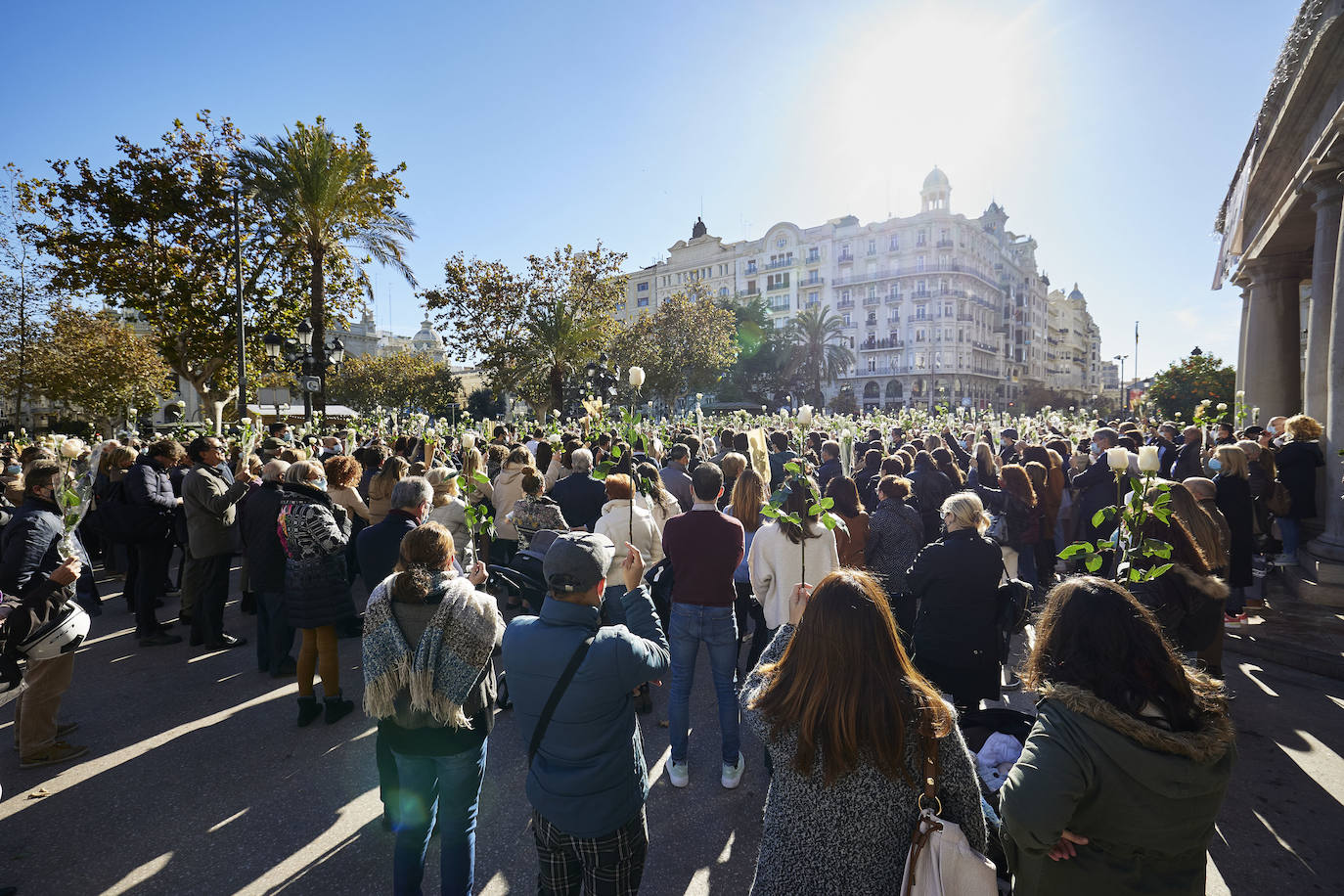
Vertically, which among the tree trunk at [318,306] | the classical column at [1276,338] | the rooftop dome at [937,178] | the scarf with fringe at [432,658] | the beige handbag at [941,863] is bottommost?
the beige handbag at [941,863]

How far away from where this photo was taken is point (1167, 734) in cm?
Result: 169

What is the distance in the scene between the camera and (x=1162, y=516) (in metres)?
3.19

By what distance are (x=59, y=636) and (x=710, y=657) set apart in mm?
3788

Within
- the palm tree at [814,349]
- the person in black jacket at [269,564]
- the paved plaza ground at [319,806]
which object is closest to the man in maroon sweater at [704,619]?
the paved plaza ground at [319,806]

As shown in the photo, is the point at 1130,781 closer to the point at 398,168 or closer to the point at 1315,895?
the point at 1315,895

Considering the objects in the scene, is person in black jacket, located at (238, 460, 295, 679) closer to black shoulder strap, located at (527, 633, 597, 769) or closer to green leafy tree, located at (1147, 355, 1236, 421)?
black shoulder strap, located at (527, 633, 597, 769)

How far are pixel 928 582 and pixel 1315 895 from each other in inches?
85.3

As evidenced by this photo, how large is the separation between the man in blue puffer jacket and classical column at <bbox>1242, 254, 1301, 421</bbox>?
16337 millimetres

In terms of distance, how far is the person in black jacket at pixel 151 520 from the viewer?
636 cm

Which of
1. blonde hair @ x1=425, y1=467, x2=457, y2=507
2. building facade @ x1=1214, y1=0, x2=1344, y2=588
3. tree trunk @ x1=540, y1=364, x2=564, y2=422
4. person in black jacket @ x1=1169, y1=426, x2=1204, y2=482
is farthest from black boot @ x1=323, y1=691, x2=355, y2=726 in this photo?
tree trunk @ x1=540, y1=364, x2=564, y2=422

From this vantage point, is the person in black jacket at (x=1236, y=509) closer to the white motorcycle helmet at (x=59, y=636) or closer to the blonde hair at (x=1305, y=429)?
the blonde hair at (x=1305, y=429)

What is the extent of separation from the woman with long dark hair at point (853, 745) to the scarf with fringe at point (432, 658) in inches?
53.4

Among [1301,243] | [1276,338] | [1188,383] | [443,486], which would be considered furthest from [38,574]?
[1188,383]

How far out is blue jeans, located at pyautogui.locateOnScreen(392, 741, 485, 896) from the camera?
2.73 metres
